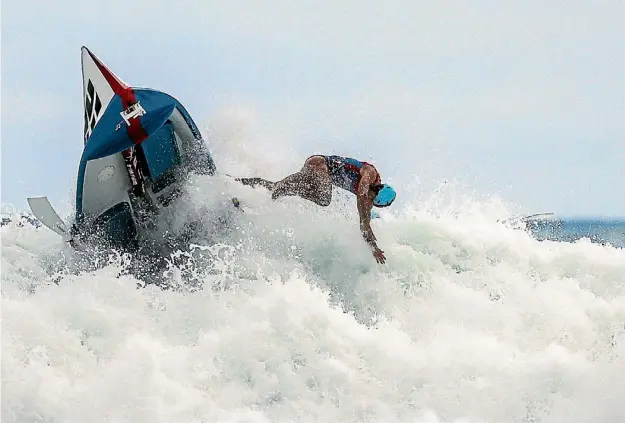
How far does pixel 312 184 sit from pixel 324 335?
2676 millimetres

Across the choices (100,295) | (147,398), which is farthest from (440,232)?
(147,398)

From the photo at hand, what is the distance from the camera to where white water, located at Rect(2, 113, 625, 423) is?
421cm

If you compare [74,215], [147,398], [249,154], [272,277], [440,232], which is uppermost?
[249,154]

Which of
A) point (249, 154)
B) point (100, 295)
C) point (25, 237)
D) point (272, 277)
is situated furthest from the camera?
point (25, 237)

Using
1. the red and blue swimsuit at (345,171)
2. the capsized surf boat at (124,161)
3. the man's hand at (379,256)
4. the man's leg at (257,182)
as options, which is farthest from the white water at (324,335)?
the capsized surf boat at (124,161)

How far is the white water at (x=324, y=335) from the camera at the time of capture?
421cm

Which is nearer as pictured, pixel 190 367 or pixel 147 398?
pixel 147 398

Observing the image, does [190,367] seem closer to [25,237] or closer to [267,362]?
[267,362]

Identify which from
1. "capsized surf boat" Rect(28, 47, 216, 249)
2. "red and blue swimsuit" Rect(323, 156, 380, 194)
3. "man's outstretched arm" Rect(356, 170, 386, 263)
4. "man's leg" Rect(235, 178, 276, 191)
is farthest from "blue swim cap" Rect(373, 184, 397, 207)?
"capsized surf boat" Rect(28, 47, 216, 249)

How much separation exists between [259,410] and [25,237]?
6640 mm

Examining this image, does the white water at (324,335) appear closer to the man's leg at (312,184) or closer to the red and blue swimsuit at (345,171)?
the man's leg at (312,184)

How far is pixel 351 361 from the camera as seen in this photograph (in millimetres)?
4668

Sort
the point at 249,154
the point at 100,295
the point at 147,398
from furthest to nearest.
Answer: the point at 249,154
the point at 100,295
the point at 147,398

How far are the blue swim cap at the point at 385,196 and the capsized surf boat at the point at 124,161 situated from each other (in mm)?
2372
